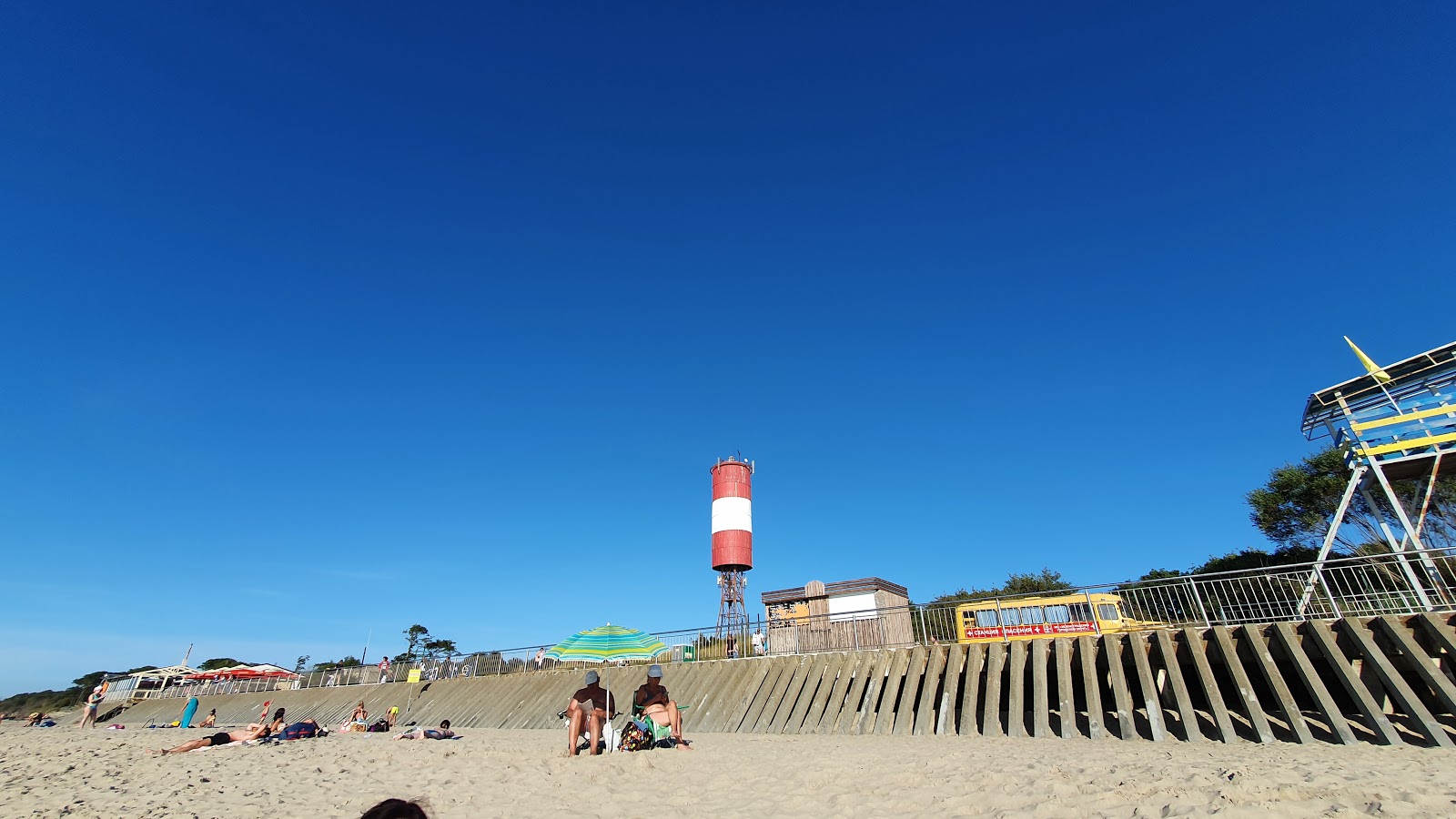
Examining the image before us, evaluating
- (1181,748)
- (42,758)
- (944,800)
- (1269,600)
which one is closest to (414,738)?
(42,758)

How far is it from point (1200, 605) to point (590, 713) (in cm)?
1113

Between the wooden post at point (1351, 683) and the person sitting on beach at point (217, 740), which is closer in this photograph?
the wooden post at point (1351, 683)

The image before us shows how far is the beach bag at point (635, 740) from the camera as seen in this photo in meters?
9.71

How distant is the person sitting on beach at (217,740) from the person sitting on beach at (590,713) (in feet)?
22.3

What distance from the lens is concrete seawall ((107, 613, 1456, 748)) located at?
26.7ft

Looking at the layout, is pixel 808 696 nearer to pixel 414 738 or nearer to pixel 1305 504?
pixel 414 738

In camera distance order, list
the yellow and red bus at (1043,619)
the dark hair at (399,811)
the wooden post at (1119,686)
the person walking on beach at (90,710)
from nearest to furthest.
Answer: the dark hair at (399,811)
the wooden post at (1119,686)
the yellow and red bus at (1043,619)
the person walking on beach at (90,710)

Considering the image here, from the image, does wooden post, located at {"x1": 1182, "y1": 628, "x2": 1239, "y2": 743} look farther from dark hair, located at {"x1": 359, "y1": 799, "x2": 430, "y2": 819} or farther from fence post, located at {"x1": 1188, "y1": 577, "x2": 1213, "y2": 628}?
→ dark hair, located at {"x1": 359, "y1": 799, "x2": 430, "y2": 819}

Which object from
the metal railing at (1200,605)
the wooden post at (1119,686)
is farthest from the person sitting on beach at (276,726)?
the wooden post at (1119,686)

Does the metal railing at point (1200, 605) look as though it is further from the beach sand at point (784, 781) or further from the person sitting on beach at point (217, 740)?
the person sitting on beach at point (217, 740)

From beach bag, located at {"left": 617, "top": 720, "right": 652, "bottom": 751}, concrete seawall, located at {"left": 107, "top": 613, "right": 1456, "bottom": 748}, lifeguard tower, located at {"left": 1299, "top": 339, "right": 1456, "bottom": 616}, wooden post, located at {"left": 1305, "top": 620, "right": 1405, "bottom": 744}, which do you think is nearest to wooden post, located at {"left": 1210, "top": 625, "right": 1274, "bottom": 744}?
concrete seawall, located at {"left": 107, "top": 613, "right": 1456, "bottom": 748}

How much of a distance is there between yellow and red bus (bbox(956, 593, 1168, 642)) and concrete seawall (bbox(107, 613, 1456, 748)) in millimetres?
2551

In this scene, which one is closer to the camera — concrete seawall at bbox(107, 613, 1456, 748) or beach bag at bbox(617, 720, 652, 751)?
concrete seawall at bbox(107, 613, 1456, 748)

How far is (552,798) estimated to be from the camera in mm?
6691
